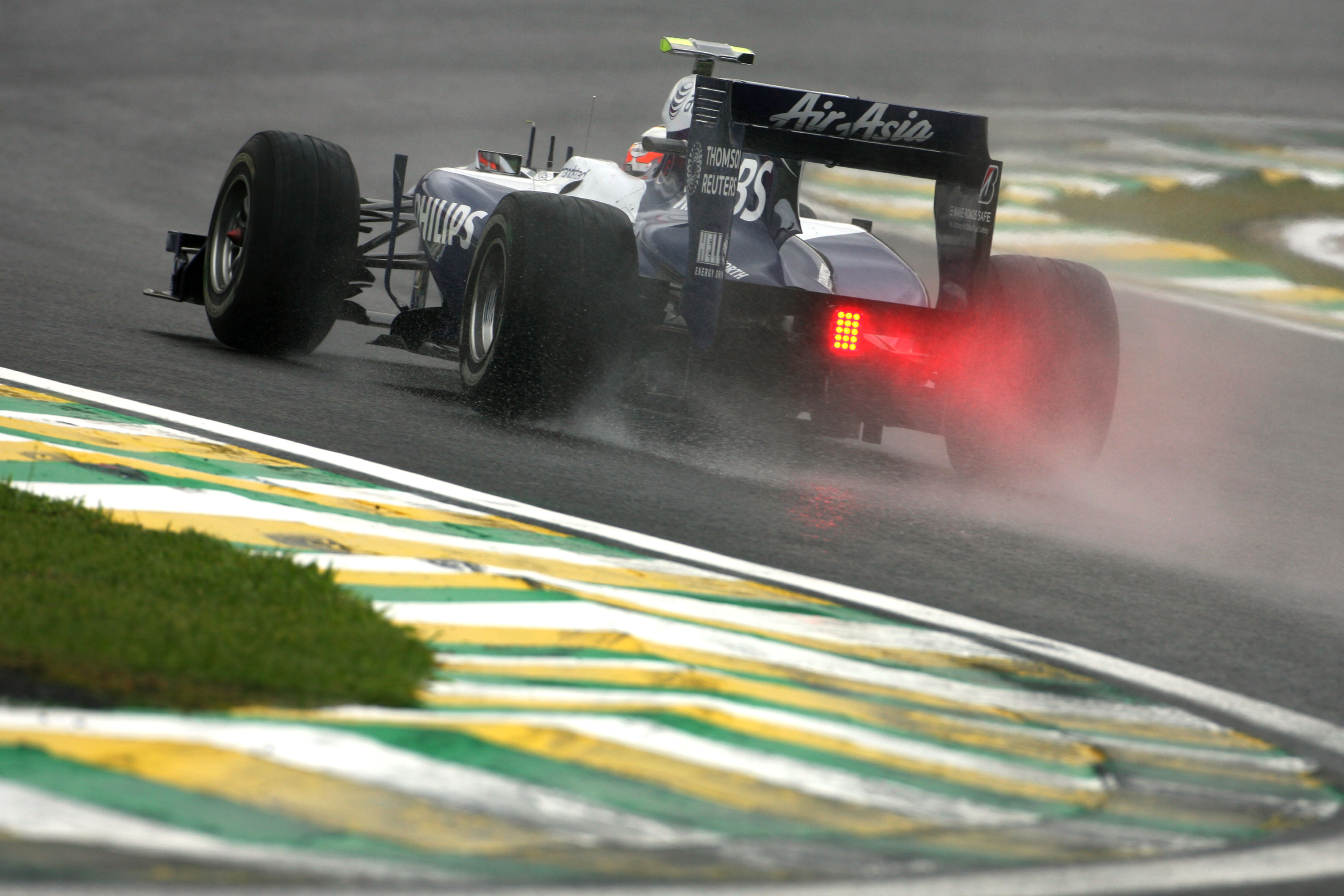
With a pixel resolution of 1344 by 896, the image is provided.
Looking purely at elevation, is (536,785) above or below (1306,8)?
below

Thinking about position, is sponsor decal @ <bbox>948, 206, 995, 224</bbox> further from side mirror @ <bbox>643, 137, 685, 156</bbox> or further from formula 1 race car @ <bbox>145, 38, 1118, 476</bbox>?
side mirror @ <bbox>643, 137, 685, 156</bbox>

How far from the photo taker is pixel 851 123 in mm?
7484

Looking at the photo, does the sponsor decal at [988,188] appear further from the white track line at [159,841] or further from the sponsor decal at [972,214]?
the white track line at [159,841]

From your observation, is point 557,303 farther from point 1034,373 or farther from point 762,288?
point 1034,373

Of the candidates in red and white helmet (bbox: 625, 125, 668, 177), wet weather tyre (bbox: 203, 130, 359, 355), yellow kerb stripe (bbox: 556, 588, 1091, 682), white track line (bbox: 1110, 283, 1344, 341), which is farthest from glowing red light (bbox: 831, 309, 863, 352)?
white track line (bbox: 1110, 283, 1344, 341)

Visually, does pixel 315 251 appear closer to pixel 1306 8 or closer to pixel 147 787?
pixel 147 787

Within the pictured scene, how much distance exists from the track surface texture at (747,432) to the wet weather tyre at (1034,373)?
0.93 ft

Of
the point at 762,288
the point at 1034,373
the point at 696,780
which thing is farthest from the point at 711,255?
the point at 696,780

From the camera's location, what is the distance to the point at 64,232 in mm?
15125

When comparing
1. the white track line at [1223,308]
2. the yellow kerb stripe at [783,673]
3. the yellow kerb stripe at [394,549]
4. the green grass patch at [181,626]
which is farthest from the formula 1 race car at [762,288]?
the white track line at [1223,308]

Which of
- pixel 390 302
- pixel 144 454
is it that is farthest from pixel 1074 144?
pixel 144 454

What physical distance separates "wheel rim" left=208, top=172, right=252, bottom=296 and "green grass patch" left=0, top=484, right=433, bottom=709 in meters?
5.24

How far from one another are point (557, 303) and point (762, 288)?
3.03 ft

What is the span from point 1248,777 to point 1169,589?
2.46 metres
